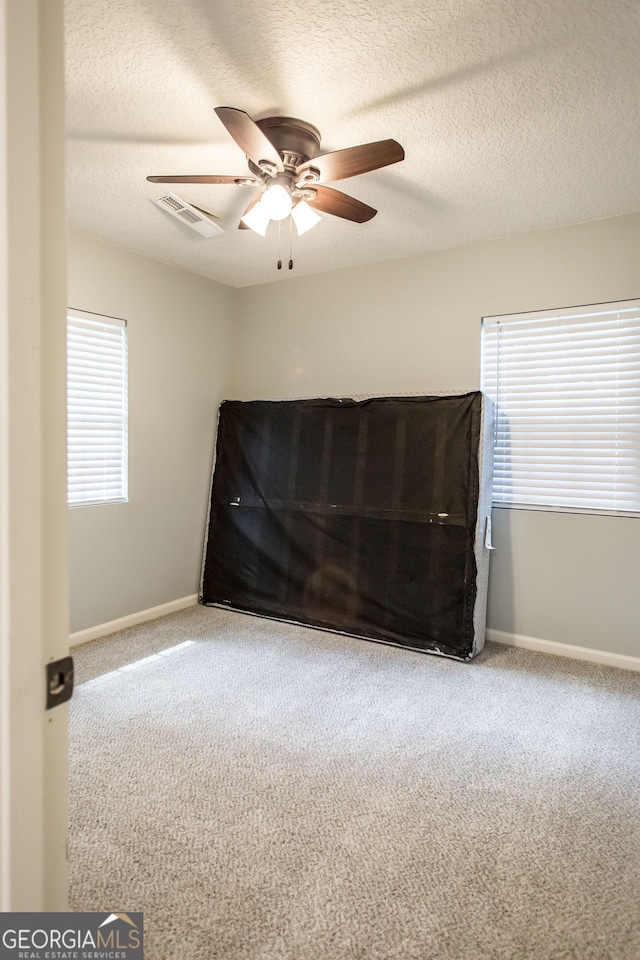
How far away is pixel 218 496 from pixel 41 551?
383 centimetres

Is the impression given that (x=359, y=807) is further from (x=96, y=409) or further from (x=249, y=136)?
(x=96, y=409)

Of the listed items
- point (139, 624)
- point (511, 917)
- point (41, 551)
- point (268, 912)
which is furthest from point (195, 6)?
point (139, 624)

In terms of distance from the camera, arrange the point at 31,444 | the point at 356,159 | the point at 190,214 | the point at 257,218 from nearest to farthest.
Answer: the point at 31,444 → the point at 356,159 → the point at 257,218 → the point at 190,214

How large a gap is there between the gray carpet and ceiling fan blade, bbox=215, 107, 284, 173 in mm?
2378

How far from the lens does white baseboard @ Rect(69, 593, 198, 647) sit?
3586 millimetres

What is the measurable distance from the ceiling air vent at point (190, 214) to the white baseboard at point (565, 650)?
3096 millimetres

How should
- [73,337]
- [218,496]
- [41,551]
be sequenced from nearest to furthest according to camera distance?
[41,551] → [73,337] → [218,496]

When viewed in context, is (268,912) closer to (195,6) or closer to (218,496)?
→ (195,6)

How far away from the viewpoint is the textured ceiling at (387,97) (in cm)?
178

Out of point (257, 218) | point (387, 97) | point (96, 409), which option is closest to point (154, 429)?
point (96, 409)

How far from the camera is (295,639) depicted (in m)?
3.69

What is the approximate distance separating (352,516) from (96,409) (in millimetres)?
1835

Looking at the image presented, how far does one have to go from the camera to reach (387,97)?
7.13ft

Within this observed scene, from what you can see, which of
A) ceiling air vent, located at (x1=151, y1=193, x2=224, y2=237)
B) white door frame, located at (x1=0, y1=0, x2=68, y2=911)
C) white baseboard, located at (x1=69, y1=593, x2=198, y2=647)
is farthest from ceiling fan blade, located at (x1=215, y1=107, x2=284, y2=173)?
white baseboard, located at (x1=69, y1=593, x2=198, y2=647)
